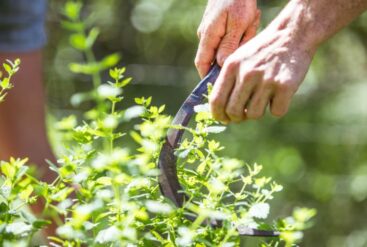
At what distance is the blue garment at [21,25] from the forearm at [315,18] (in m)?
1.31

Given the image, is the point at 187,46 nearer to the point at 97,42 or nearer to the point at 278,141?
the point at 97,42

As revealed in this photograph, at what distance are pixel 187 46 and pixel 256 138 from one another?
2.88 feet

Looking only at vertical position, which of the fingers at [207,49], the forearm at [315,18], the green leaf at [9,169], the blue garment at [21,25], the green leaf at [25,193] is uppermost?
the blue garment at [21,25]

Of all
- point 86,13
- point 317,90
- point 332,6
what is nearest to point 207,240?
point 332,6

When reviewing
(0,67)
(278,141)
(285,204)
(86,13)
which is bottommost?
(285,204)

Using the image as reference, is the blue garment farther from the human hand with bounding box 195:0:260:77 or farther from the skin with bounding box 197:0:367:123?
the skin with bounding box 197:0:367:123

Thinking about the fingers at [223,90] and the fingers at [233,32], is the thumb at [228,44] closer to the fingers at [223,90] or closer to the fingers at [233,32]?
the fingers at [233,32]

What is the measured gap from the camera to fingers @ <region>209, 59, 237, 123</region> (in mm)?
1773

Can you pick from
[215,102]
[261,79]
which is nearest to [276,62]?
[261,79]

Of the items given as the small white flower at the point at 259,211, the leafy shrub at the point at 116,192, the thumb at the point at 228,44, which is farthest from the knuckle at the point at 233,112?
the small white flower at the point at 259,211

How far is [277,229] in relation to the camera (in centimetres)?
150

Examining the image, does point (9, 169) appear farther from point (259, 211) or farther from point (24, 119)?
point (24, 119)

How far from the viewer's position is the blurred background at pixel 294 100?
16.7ft

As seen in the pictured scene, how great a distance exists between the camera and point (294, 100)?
17.8 ft
